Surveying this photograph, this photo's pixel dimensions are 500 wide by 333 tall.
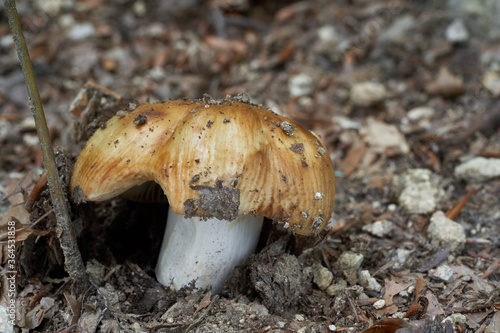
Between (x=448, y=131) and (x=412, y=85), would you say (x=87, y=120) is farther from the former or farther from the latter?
(x=412, y=85)

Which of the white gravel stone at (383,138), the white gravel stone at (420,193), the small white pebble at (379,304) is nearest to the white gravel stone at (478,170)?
the white gravel stone at (420,193)

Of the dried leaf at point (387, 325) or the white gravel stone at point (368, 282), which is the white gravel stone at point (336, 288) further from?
the dried leaf at point (387, 325)

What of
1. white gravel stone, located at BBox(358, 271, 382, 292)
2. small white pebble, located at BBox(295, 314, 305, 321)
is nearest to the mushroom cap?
small white pebble, located at BBox(295, 314, 305, 321)

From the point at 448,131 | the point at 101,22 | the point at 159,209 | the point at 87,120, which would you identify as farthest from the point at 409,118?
the point at 101,22

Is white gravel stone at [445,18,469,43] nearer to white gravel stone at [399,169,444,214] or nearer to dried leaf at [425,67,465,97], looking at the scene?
dried leaf at [425,67,465,97]

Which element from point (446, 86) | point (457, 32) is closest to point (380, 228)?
point (446, 86)

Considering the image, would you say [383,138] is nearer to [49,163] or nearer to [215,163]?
[215,163]
